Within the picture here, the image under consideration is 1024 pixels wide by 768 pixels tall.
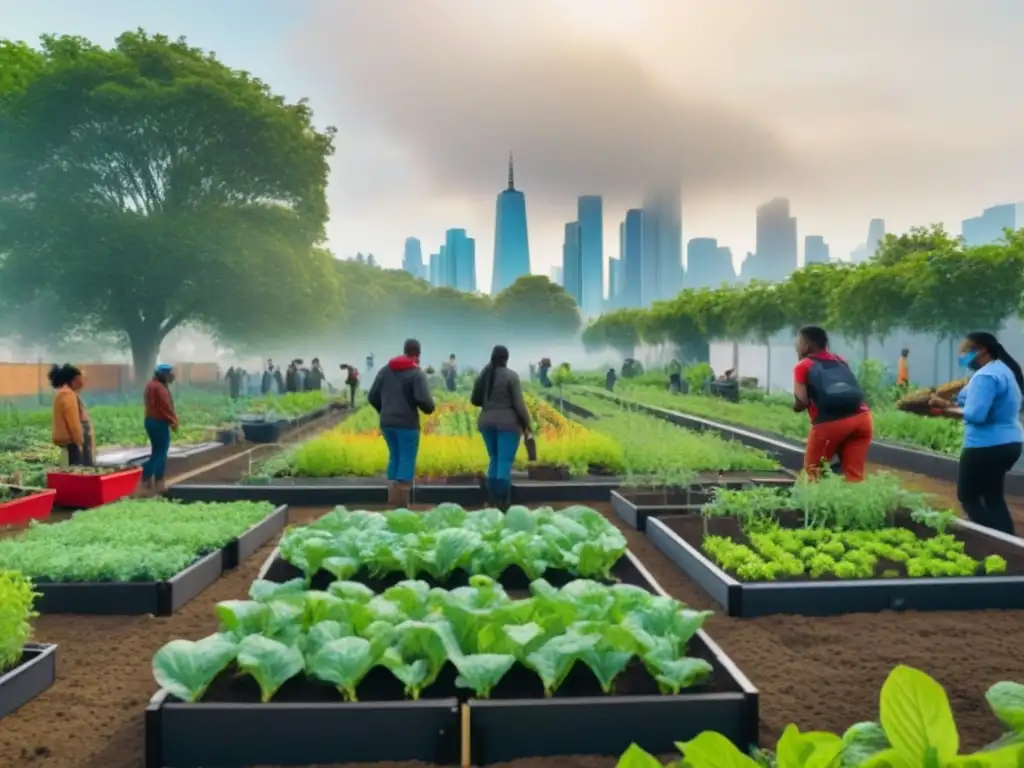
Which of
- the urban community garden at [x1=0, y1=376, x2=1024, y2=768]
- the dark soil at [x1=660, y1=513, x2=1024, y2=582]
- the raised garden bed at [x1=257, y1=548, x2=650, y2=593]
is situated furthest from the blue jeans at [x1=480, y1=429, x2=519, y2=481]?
the raised garden bed at [x1=257, y1=548, x2=650, y2=593]

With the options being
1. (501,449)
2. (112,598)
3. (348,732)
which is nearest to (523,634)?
(348,732)

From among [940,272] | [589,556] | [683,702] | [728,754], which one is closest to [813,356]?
[589,556]

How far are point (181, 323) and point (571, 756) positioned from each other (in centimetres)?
3239

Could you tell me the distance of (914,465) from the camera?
1391cm

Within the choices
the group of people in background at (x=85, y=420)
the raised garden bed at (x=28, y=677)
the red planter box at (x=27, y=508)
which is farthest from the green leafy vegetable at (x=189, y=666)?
the group of people in background at (x=85, y=420)

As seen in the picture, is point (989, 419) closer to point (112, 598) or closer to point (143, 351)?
point (112, 598)

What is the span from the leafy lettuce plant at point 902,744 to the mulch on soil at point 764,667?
237 centimetres

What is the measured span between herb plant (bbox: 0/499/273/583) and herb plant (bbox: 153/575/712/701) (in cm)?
207

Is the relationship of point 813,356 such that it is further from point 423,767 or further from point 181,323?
point 181,323

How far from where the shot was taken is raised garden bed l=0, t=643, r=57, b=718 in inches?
168

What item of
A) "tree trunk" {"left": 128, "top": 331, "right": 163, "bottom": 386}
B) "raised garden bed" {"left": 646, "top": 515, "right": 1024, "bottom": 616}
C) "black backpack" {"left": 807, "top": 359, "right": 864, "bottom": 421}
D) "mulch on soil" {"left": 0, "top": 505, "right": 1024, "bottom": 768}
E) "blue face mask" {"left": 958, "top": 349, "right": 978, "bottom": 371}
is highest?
"tree trunk" {"left": 128, "top": 331, "right": 163, "bottom": 386}

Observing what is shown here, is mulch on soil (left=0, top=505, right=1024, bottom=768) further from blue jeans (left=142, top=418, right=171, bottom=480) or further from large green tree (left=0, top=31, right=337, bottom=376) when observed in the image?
large green tree (left=0, top=31, right=337, bottom=376)

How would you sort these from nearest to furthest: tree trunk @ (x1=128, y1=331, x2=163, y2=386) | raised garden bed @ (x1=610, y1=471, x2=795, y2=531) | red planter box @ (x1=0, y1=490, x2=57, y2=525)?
1. red planter box @ (x1=0, y1=490, x2=57, y2=525)
2. raised garden bed @ (x1=610, y1=471, x2=795, y2=531)
3. tree trunk @ (x1=128, y1=331, x2=163, y2=386)

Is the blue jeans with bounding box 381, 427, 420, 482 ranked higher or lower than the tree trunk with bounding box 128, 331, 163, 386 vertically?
lower
